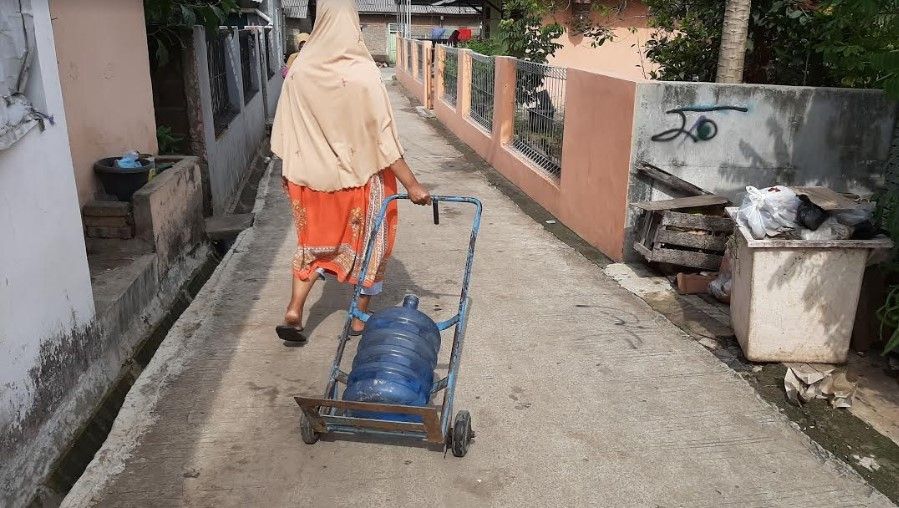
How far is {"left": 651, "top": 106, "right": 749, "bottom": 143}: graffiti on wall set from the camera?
5.57 metres

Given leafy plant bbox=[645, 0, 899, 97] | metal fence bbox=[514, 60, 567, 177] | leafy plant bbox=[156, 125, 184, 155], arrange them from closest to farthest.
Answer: leafy plant bbox=[645, 0, 899, 97] < leafy plant bbox=[156, 125, 184, 155] < metal fence bbox=[514, 60, 567, 177]

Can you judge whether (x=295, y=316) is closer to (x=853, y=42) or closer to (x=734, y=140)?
(x=734, y=140)

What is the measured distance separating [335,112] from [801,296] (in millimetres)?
2708

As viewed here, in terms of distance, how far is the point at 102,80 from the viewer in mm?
5414

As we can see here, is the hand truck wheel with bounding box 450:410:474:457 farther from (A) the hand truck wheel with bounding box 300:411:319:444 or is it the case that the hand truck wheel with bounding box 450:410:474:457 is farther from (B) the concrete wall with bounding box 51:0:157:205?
(B) the concrete wall with bounding box 51:0:157:205

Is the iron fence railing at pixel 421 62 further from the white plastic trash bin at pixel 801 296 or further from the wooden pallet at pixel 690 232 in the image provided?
the white plastic trash bin at pixel 801 296

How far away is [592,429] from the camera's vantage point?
3412mm

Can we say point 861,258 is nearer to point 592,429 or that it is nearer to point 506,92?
point 592,429

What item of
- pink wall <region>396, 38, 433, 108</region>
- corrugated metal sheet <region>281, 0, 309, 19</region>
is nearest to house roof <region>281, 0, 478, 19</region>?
corrugated metal sheet <region>281, 0, 309, 19</region>

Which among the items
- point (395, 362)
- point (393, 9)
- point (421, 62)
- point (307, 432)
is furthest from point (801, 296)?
point (393, 9)

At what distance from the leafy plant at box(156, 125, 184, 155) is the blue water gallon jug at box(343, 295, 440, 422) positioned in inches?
161

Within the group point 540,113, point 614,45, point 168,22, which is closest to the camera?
point 168,22

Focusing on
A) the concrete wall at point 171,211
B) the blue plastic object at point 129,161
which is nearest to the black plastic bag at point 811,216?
the concrete wall at point 171,211

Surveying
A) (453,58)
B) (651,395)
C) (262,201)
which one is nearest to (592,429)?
(651,395)
